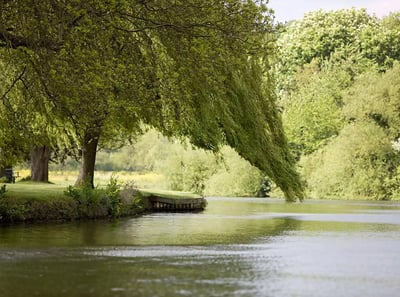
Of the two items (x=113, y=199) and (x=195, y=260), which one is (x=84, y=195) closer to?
(x=113, y=199)

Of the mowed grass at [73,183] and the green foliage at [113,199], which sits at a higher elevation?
Result: the mowed grass at [73,183]

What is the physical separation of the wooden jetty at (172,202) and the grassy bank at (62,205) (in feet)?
18.8

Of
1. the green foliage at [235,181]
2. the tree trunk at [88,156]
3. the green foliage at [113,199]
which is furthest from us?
the green foliage at [235,181]

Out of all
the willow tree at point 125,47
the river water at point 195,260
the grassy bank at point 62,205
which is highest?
the willow tree at point 125,47

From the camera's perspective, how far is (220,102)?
2923 cm

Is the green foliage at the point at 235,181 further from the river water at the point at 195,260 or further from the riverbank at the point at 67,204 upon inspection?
the river water at the point at 195,260

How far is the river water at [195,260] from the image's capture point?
12.5 m

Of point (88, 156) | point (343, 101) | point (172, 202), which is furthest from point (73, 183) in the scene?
point (343, 101)

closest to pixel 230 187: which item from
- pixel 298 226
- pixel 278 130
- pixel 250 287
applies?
pixel 278 130

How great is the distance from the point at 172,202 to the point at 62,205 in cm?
1255

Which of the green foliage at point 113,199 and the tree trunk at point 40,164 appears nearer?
the green foliage at point 113,199

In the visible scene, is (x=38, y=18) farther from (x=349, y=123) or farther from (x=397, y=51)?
(x=397, y=51)

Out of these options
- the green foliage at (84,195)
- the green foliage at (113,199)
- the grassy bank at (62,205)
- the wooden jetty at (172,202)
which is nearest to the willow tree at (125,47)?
the grassy bank at (62,205)

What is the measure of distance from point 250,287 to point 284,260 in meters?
3.90
